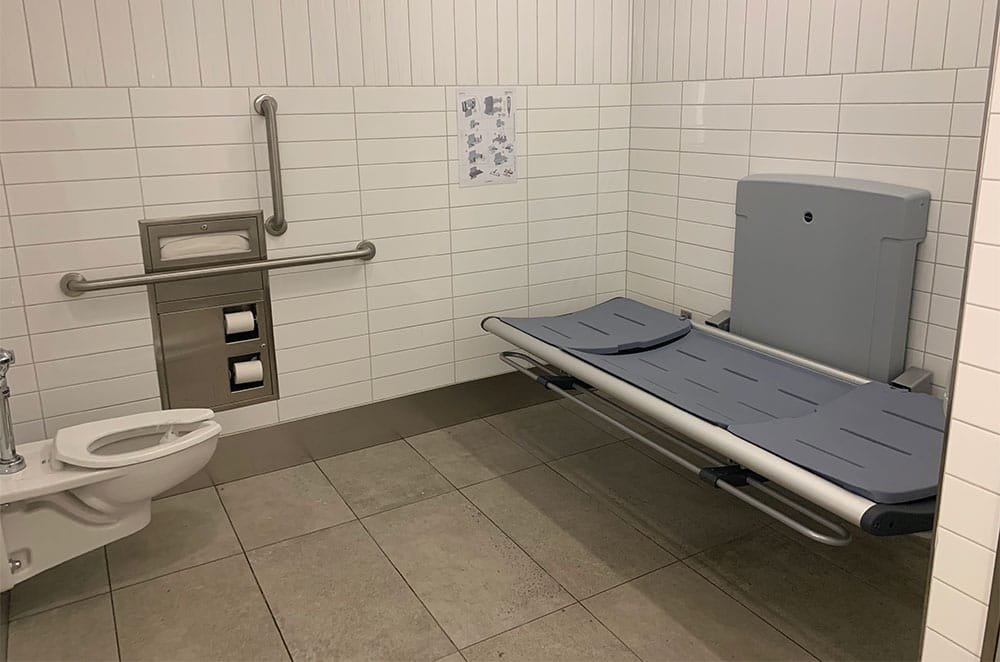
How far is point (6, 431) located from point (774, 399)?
222cm

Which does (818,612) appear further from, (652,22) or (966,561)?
(652,22)

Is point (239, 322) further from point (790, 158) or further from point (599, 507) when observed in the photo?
point (790, 158)

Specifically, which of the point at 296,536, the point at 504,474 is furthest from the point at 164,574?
the point at 504,474

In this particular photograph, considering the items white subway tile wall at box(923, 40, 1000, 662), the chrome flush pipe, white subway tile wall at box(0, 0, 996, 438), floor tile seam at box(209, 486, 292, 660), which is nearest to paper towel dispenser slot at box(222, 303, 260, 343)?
white subway tile wall at box(0, 0, 996, 438)

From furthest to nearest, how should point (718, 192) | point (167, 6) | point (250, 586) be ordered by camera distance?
1. point (718, 192)
2. point (167, 6)
3. point (250, 586)

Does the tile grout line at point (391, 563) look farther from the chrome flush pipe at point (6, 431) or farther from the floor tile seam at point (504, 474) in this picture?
the chrome flush pipe at point (6, 431)

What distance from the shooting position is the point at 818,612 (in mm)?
2211

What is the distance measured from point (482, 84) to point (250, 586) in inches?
80.3

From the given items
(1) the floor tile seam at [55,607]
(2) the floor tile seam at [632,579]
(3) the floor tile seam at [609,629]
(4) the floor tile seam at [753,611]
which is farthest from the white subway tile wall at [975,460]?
(1) the floor tile seam at [55,607]

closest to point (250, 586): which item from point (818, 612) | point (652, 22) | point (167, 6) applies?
point (818, 612)

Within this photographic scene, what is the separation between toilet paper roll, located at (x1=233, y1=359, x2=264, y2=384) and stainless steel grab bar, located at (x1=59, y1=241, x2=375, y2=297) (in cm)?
34

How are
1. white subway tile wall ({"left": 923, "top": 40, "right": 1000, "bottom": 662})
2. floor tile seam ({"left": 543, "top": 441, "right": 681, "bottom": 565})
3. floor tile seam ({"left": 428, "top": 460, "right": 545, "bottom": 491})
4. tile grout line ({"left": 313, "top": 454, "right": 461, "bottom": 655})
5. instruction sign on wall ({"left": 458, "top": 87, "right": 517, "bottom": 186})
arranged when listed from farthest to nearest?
instruction sign on wall ({"left": 458, "top": 87, "right": 517, "bottom": 186})
floor tile seam ({"left": 428, "top": 460, "right": 545, "bottom": 491})
floor tile seam ({"left": 543, "top": 441, "right": 681, "bottom": 565})
tile grout line ({"left": 313, "top": 454, "right": 461, "bottom": 655})
white subway tile wall ({"left": 923, "top": 40, "right": 1000, "bottom": 662})

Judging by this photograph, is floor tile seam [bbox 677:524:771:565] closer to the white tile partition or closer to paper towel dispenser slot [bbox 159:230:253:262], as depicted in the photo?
the white tile partition

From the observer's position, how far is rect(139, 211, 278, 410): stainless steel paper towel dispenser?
2.72m
